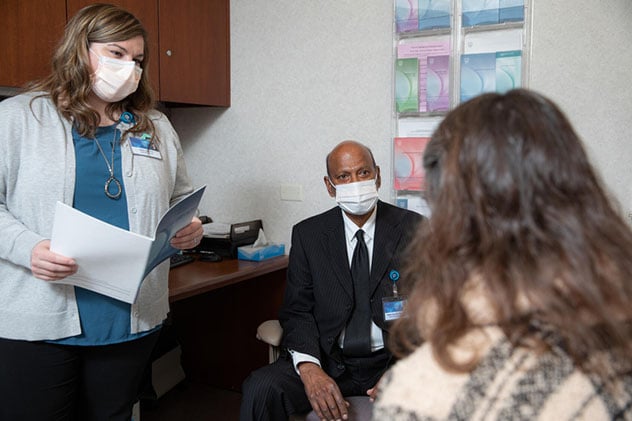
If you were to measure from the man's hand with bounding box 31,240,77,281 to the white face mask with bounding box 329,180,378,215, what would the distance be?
0.96 meters

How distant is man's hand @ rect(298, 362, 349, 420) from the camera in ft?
5.46

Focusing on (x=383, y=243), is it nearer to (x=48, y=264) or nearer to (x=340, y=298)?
(x=340, y=298)

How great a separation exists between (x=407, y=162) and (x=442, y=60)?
459 millimetres

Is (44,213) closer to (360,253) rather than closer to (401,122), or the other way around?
(360,253)

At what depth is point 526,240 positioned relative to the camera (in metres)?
0.69

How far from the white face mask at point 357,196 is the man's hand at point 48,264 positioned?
3.15 feet

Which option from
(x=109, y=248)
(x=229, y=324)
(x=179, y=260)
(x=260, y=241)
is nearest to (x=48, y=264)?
(x=109, y=248)

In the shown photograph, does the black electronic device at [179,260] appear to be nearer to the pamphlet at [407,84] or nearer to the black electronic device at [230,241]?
the black electronic device at [230,241]

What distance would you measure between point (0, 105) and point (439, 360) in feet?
4.02

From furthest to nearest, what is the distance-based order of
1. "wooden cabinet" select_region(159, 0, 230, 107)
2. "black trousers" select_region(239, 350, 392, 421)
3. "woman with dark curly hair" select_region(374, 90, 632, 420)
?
"wooden cabinet" select_region(159, 0, 230, 107)
"black trousers" select_region(239, 350, 392, 421)
"woman with dark curly hair" select_region(374, 90, 632, 420)

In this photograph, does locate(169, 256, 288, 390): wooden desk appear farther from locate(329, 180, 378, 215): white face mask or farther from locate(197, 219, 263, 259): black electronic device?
locate(329, 180, 378, 215): white face mask

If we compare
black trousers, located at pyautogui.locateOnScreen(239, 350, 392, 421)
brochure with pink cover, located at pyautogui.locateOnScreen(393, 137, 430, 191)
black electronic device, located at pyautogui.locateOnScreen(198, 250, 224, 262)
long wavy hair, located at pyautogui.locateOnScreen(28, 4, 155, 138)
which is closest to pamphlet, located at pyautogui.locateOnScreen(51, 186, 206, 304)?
long wavy hair, located at pyautogui.locateOnScreen(28, 4, 155, 138)

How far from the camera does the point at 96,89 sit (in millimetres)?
1433

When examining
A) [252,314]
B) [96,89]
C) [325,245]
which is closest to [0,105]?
[96,89]
